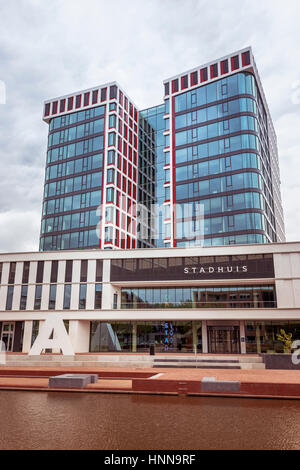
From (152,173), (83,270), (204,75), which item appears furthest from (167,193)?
(83,270)

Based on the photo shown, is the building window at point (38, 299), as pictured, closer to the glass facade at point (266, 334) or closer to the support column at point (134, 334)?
the support column at point (134, 334)

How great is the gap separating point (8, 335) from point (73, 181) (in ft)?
108

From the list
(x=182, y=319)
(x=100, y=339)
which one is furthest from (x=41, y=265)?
(x=182, y=319)

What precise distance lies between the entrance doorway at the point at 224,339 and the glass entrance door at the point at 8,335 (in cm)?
2277

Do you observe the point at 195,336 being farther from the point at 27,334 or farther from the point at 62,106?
the point at 62,106

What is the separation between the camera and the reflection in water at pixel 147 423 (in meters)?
10.2

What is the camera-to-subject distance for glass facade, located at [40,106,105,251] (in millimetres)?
64938

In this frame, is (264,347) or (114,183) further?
(114,183)

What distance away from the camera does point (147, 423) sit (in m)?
12.4

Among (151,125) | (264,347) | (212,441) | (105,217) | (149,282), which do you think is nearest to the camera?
(212,441)

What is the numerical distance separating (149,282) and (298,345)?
643 inches

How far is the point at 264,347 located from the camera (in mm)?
38125
